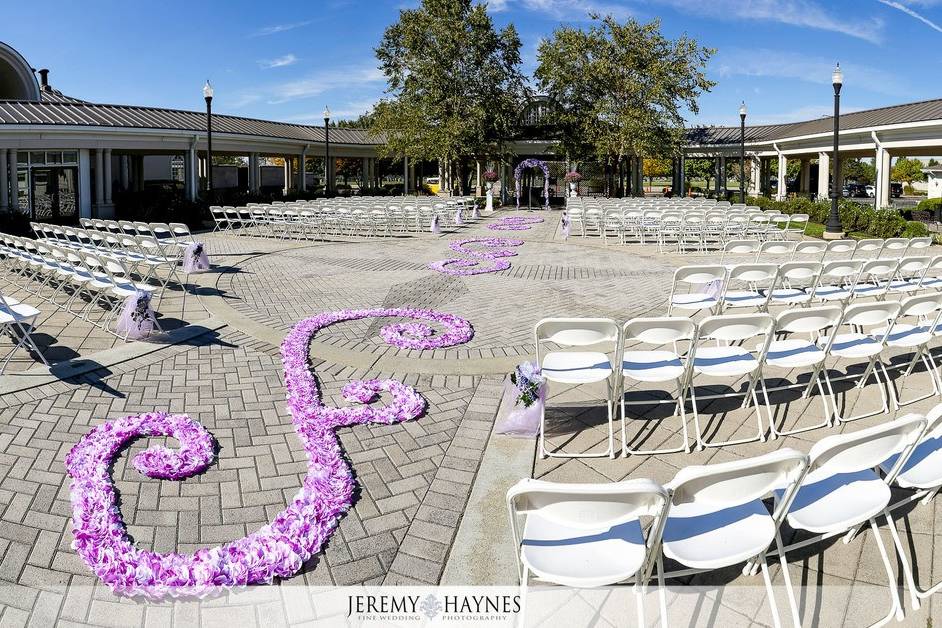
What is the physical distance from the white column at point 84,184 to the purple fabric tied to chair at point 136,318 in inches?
758

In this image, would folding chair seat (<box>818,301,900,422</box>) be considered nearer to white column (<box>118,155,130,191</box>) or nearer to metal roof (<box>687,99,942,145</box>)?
metal roof (<box>687,99,942,145</box>)

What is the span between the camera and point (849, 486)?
11.1ft

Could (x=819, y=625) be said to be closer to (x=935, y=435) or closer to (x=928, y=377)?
(x=935, y=435)

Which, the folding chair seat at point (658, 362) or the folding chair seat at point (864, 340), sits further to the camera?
the folding chair seat at point (864, 340)

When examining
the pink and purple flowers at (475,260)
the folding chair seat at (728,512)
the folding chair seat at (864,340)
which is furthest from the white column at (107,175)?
the folding chair seat at (728,512)

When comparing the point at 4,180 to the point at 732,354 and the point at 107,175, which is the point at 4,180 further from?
the point at 732,354

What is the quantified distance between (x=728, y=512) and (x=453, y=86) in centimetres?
4053

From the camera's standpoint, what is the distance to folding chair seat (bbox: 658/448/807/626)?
8.62 ft

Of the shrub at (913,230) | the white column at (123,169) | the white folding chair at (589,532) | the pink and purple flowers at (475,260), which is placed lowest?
the white folding chair at (589,532)

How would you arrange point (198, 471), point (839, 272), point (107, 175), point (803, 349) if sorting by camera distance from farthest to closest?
point (107, 175)
point (839, 272)
point (803, 349)
point (198, 471)

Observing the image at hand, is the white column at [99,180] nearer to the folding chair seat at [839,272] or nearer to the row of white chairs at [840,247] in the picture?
the row of white chairs at [840,247]

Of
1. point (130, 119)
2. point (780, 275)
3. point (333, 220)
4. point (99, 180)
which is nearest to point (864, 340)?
point (780, 275)

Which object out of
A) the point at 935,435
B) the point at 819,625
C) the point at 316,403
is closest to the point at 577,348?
the point at 316,403

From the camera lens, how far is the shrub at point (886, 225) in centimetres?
1955
